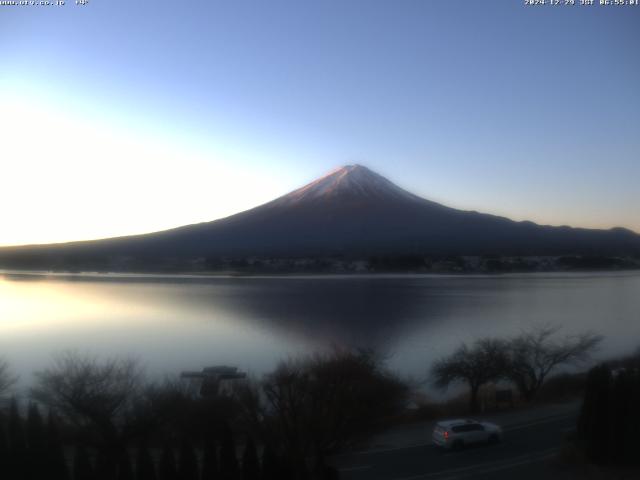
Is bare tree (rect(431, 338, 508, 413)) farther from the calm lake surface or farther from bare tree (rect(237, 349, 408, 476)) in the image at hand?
bare tree (rect(237, 349, 408, 476))

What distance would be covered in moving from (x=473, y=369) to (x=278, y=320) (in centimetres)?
607

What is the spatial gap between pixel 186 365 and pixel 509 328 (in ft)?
20.4

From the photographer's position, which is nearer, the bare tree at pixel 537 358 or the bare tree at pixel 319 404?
the bare tree at pixel 319 404

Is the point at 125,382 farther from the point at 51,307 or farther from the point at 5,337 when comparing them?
the point at 51,307

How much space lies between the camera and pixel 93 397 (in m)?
4.78

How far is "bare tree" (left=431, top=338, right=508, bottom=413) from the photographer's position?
6520 millimetres

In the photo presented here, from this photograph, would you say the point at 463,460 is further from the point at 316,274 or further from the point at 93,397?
the point at 316,274

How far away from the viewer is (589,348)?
347 inches

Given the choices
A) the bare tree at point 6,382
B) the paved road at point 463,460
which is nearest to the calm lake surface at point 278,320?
the bare tree at point 6,382

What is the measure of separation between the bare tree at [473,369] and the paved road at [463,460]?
1.64 metres

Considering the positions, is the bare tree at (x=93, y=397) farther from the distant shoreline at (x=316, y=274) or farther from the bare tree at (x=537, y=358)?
the distant shoreline at (x=316, y=274)

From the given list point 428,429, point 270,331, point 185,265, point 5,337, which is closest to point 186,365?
point 270,331

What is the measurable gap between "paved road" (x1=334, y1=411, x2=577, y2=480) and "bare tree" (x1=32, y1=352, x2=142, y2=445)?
1714 millimetres

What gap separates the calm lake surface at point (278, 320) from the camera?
28.8 feet
